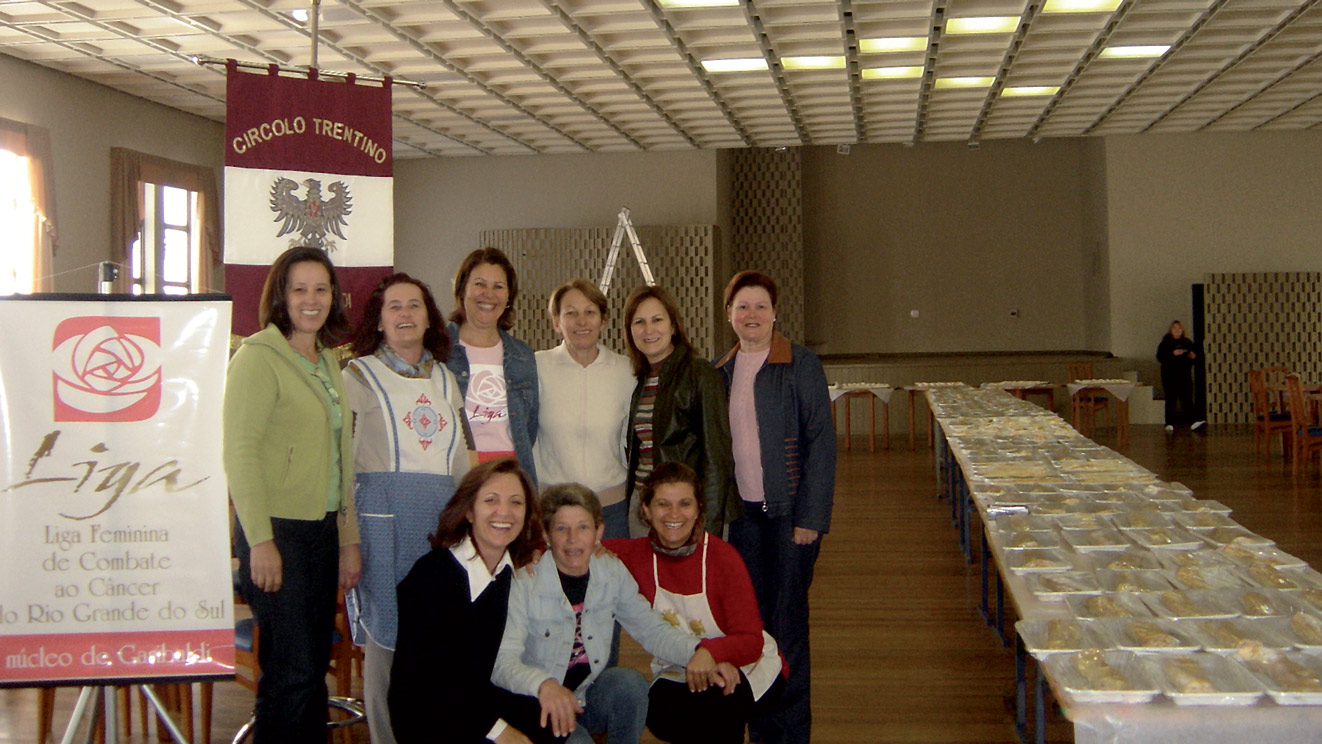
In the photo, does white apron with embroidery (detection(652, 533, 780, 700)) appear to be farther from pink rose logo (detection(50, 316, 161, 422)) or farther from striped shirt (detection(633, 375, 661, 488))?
pink rose logo (detection(50, 316, 161, 422))

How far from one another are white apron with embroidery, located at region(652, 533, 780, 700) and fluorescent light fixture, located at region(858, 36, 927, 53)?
26.3ft

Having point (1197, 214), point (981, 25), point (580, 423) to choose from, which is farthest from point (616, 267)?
point (580, 423)

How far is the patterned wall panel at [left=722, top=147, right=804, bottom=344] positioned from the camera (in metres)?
17.8

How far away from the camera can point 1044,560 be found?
2947 millimetres

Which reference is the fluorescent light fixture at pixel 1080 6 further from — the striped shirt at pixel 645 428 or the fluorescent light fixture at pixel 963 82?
the striped shirt at pixel 645 428

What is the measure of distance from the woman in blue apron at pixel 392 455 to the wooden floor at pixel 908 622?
2.90ft

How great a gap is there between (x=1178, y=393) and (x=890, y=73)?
6.49 meters

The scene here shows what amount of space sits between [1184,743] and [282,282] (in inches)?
92.2

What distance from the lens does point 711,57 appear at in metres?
10.7

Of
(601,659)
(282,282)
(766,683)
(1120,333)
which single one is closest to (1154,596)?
(766,683)

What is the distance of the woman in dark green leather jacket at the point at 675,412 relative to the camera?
3344mm

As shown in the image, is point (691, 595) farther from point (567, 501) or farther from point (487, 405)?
point (487, 405)

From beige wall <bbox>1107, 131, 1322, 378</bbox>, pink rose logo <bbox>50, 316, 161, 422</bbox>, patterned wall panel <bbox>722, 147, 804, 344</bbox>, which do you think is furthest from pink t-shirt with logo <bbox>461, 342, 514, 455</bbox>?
patterned wall panel <bbox>722, 147, 804, 344</bbox>

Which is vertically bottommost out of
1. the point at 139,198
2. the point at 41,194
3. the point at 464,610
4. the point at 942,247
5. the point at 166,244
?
the point at 464,610
